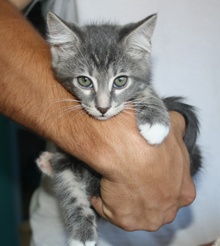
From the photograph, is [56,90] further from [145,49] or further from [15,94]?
[145,49]

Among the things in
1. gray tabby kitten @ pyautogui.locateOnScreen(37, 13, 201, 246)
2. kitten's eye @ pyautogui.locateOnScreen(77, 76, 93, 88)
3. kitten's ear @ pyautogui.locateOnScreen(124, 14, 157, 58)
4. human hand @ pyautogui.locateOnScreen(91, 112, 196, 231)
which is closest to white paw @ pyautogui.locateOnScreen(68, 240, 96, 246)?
gray tabby kitten @ pyautogui.locateOnScreen(37, 13, 201, 246)

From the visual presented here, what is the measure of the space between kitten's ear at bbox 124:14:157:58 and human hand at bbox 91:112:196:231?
0.83ft

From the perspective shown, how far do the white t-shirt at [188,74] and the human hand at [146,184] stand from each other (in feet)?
0.86

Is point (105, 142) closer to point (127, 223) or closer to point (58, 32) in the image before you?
point (127, 223)

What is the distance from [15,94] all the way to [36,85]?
0.06 metres

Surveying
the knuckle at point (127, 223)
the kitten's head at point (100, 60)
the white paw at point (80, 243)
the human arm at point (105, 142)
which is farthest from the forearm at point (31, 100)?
the white paw at point (80, 243)

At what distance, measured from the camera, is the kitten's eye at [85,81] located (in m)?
1.22

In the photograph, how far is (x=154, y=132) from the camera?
3.60ft

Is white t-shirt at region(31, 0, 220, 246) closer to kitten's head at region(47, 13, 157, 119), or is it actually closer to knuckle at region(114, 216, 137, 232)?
kitten's head at region(47, 13, 157, 119)

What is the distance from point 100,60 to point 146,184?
391mm

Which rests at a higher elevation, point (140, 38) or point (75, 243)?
point (140, 38)

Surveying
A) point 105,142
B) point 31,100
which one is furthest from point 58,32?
point 105,142

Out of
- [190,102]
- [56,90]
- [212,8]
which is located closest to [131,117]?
[56,90]

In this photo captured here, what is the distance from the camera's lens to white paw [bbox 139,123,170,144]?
1.09 metres
